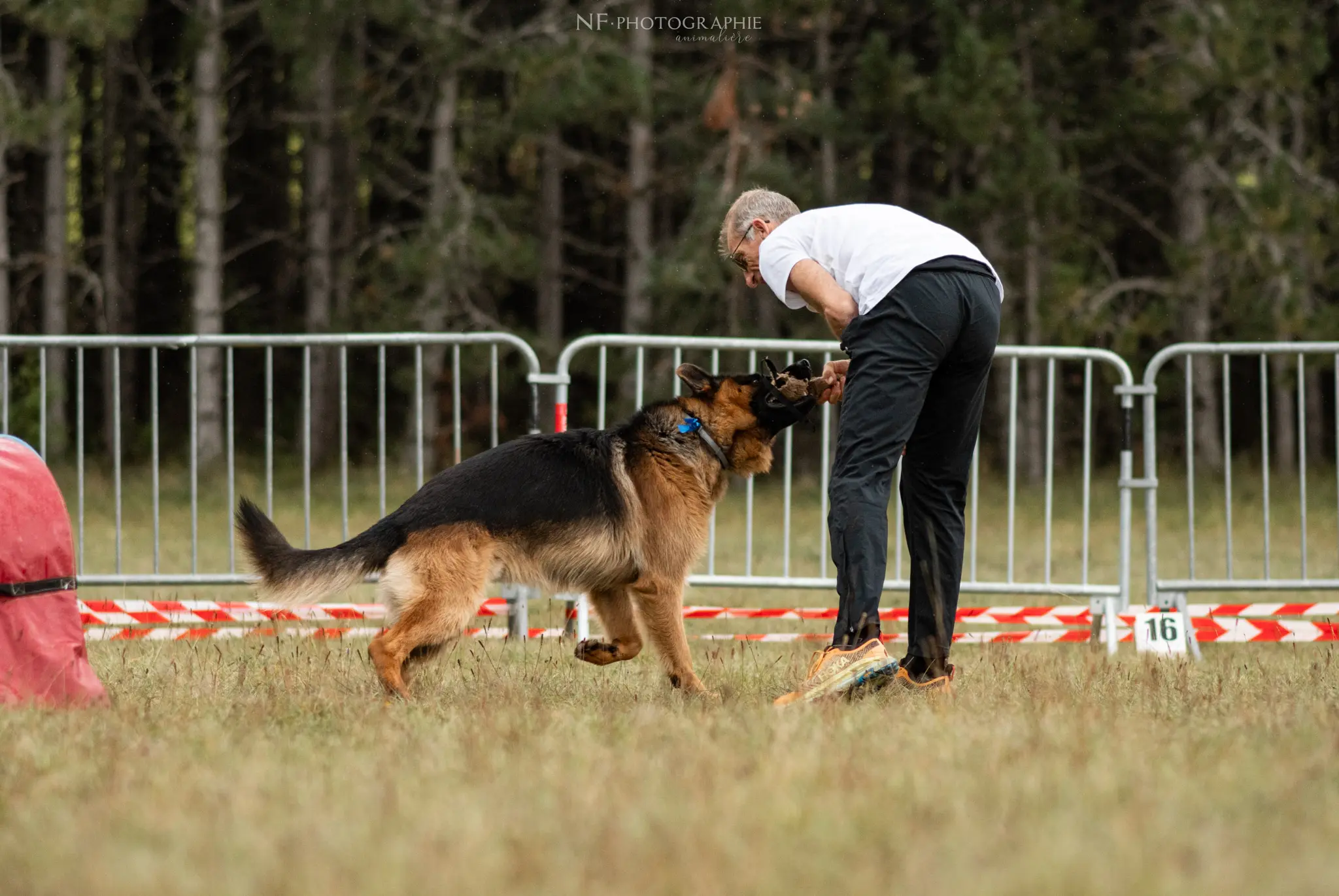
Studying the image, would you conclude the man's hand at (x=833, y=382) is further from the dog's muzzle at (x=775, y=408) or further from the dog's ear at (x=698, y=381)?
the dog's ear at (x=698, y=381)

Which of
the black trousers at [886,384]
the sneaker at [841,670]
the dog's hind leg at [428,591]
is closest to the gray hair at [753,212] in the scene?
the black trousers at [886,384]

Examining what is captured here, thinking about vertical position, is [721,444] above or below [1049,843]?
above

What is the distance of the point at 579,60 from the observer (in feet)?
51.2

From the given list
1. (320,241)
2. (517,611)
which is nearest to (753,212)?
(517,611)

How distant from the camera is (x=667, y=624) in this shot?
15.6ft

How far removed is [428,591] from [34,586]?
3.69 feet

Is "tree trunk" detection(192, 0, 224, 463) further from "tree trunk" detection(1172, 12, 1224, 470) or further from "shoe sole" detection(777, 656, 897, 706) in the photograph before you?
"shoe sole" detection(777, 656, 897, 706)

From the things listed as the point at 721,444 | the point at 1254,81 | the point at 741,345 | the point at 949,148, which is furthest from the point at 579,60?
the point at 721,444

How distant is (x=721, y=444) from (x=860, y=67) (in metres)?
12.8

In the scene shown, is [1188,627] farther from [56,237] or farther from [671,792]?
[56,237]

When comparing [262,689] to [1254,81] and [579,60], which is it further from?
[1254,81]

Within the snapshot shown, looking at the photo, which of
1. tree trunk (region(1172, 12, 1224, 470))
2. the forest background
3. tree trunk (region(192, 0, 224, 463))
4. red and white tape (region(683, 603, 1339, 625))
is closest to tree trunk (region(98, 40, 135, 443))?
the forest background

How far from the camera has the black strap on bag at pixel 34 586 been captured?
416 centimetres

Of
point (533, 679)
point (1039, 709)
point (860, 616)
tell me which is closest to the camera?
point (1039, 709)
